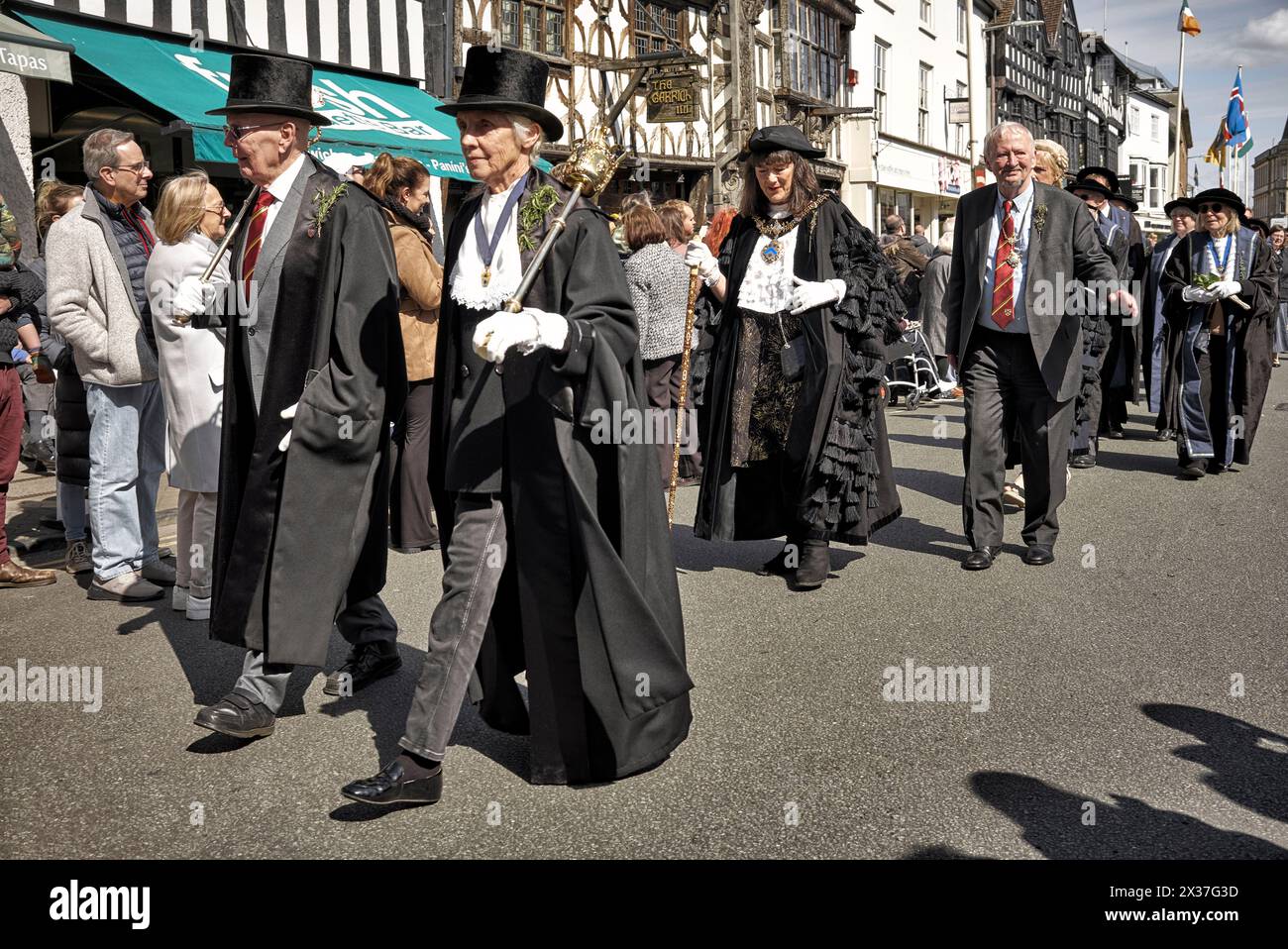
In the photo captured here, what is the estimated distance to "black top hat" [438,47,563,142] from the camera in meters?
3.74

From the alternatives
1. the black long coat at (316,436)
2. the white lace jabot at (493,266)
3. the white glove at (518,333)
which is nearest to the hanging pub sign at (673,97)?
the black long coat at (316,436)

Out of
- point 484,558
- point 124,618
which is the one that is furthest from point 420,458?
point 484,558

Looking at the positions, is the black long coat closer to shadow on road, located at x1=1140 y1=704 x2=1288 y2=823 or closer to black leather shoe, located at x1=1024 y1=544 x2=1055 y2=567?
shadow on road, located at x1=1140 y1=704 x2=1288 y2=823

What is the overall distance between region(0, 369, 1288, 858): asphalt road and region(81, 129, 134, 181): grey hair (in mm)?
2087

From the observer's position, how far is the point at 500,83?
12.3 ft

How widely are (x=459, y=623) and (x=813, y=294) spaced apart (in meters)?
3.00

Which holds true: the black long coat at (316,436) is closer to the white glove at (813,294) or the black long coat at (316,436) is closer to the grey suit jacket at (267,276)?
the grey suit jacket at (267,276)

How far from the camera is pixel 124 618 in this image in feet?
19.9

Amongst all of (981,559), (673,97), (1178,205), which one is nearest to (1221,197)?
(1178,205)

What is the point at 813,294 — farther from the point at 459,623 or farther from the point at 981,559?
the point at 459,623

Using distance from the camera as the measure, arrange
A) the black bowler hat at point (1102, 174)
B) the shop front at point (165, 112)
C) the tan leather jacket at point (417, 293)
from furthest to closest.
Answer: the black bowler hat at point (1102, 174)
the shop front at point (165, 112)
the tan leather jacket at point (417, 293)

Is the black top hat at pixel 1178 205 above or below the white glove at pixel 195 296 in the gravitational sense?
above

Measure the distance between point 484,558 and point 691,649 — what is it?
177cm

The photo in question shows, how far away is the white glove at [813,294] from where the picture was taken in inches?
243
